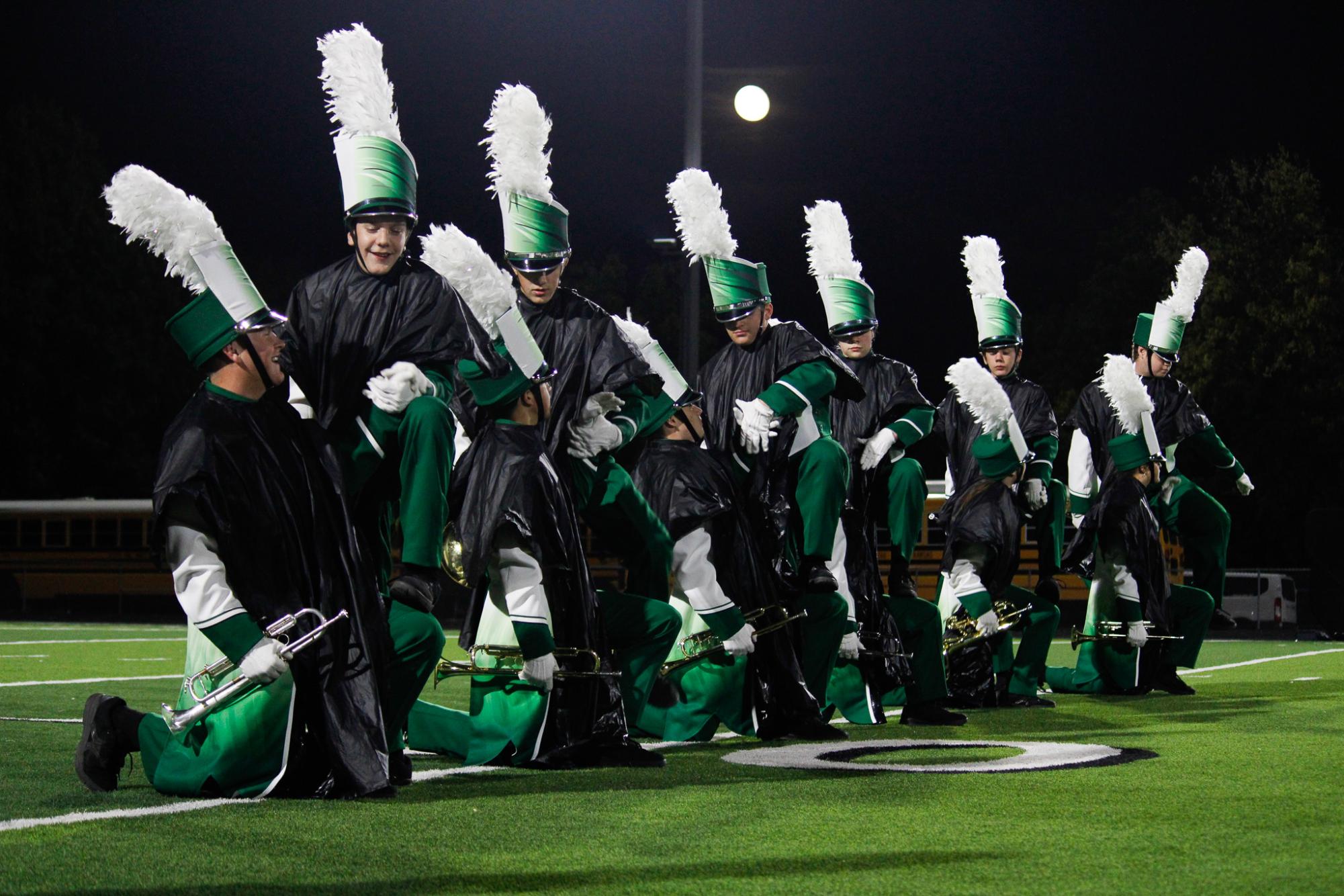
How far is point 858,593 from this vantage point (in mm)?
9375

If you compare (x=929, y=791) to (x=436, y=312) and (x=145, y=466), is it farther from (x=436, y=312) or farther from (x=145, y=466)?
(x=145, y=466)

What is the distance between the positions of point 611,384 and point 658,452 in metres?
0.92

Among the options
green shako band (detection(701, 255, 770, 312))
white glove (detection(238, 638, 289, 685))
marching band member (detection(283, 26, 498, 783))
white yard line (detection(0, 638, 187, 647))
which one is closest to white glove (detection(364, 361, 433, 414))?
marching band member (detection(283, 26, 498, 783))

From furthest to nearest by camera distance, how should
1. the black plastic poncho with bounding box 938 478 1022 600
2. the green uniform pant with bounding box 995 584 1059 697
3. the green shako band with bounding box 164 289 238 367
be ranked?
the green uniform pant with bounding box 995 584 1059 697 < the black plastic poncho with bounding box 938 478 1022 600 < the green shako band with bounding box 164 289 238 367

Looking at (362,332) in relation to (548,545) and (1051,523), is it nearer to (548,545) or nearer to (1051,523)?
(548,545)

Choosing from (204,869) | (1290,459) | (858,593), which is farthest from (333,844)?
(1290,459)

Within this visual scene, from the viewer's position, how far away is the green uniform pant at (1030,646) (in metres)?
10.9

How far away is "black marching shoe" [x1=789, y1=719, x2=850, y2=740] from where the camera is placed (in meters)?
8.16

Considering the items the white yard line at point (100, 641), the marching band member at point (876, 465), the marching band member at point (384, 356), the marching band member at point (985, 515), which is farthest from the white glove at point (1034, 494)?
the white yard line at point (100, 641)

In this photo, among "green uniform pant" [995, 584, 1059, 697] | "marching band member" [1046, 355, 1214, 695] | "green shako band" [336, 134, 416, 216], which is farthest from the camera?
"marching band member" [1046, 355, 1214, 695]

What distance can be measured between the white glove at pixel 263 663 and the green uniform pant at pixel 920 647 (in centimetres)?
468

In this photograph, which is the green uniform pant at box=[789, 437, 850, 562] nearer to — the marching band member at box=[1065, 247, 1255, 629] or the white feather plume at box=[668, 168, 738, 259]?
the white feather plume at box=[668, 168, 738, 259]

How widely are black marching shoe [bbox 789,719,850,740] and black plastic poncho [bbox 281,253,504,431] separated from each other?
272cm

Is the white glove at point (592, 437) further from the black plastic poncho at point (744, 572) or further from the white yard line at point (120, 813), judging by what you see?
the white yard line at point (120, 813)
